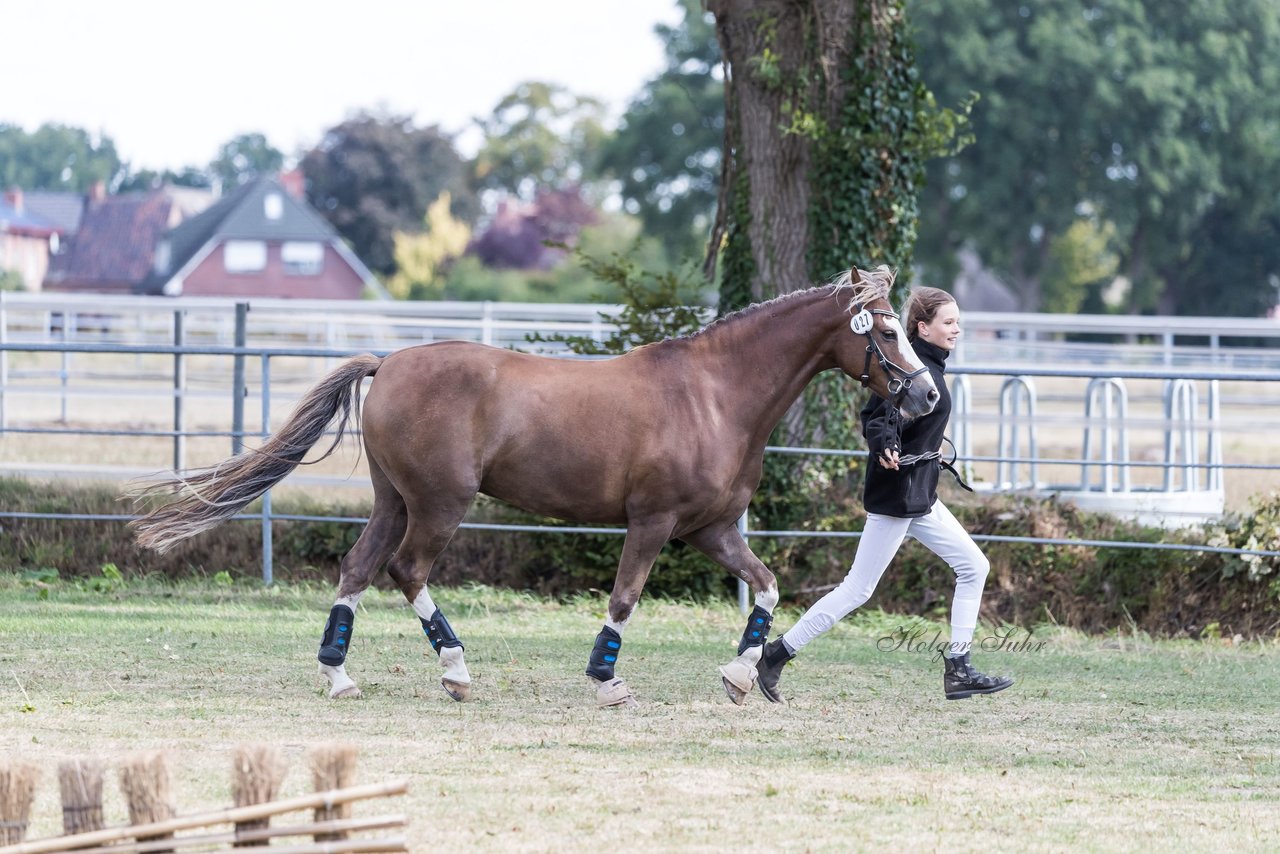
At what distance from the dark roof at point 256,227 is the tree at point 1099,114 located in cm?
3378

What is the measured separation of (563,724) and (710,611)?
3.47 meters

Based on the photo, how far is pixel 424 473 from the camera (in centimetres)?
646

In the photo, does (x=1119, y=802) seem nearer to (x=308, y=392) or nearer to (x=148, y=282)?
(x=308, y=392)

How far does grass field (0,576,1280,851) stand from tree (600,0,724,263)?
3963cm

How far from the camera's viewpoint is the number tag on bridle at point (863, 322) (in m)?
6.40

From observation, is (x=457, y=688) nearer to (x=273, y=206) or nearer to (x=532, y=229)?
(x=273, y=206)

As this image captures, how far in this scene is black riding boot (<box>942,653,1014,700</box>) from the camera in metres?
6.52

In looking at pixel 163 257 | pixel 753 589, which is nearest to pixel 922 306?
pixel 753 589

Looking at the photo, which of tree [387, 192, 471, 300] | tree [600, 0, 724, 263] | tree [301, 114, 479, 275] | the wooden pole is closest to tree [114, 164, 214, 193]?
tree [301, 114, 479, 275]

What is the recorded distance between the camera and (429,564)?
259 inches

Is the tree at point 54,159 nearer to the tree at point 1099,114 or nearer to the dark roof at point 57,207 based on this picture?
the dark roof at point 57,207

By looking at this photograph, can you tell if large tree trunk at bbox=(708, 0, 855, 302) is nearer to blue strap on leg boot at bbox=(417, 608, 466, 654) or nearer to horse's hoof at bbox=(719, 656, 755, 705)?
horse's hoof at bbox=(719, 656, 755, 705)

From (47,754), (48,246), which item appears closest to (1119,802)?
(47,754)

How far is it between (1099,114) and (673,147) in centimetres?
1276
